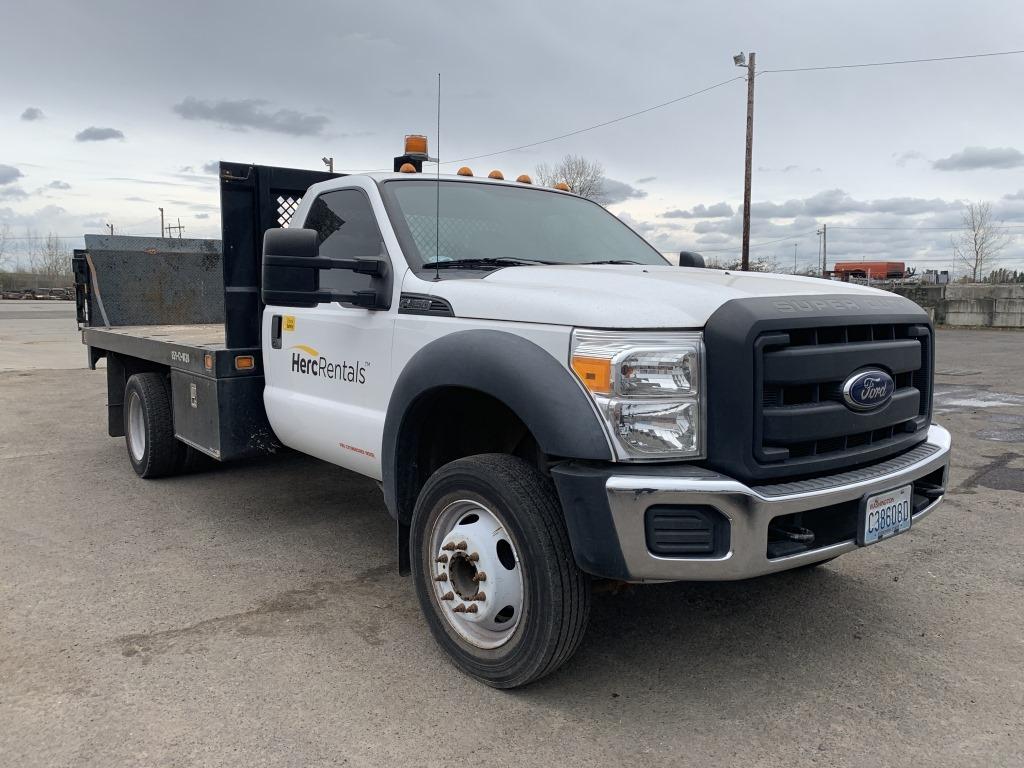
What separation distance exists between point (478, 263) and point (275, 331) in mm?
1440

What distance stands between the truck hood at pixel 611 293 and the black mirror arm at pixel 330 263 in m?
0.31

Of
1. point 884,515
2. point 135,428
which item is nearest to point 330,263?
point 884,515

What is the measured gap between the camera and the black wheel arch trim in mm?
2576

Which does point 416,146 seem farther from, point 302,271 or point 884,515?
point 884,515

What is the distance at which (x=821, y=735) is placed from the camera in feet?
8.89

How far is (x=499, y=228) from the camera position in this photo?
3949 mm

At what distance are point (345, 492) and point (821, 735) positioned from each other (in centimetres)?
377

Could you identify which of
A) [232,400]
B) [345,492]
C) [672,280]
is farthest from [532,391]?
[345,492]

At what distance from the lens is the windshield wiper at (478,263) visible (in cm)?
354

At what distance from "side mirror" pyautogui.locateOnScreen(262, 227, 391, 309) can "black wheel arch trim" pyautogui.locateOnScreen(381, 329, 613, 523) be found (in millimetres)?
496

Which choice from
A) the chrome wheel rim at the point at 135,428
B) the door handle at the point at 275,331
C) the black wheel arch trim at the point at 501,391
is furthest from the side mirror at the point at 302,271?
the chrome wheel rim at the point at 135,428

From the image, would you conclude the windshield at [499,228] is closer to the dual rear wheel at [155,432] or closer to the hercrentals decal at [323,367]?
the hercrentals decal at [323,367]

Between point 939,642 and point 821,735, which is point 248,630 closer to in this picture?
point 821,735

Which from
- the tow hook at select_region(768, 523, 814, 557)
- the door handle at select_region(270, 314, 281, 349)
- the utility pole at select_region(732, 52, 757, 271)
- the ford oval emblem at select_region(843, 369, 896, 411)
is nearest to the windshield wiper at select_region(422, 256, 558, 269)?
the door handle at select_region(270, 314, 281, 349)
